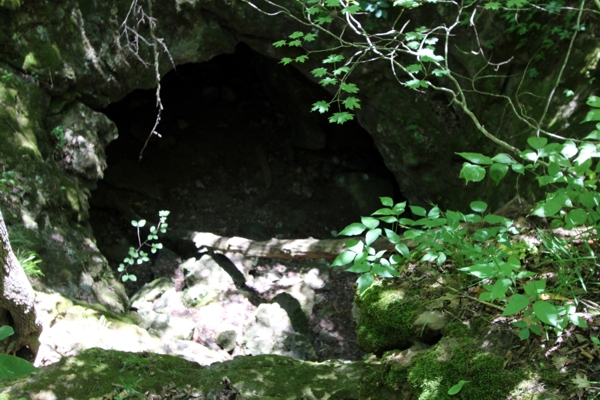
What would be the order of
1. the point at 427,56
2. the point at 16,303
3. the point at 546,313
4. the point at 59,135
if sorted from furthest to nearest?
the point at 59,135 < the point at 16,303 < the point at 427,56 < the point at 546,313

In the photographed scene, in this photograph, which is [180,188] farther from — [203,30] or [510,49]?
[510,49]

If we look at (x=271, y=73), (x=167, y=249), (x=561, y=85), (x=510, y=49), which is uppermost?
(x=271, y=73)

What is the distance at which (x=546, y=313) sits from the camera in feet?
4.90

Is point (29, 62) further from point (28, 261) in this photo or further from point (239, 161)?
point (239, 161)

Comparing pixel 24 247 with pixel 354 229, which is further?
pixel 24 247

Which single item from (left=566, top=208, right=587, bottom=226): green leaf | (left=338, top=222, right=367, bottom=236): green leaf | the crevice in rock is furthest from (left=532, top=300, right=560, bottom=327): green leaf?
the crevice in rock

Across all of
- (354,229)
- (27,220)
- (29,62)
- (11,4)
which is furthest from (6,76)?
(354,229)

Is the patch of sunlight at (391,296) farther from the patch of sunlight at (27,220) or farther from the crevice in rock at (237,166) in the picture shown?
the crevice in rock at (237,166)

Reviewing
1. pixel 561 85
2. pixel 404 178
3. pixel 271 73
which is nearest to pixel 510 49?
pixel 561 85

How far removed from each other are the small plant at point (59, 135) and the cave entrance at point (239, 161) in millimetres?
2027

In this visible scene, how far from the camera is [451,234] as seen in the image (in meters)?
2.10

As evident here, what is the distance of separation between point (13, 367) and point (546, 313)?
1.42 metres

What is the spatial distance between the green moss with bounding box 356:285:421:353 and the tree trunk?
1628 mm

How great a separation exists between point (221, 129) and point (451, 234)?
6.91 metres
